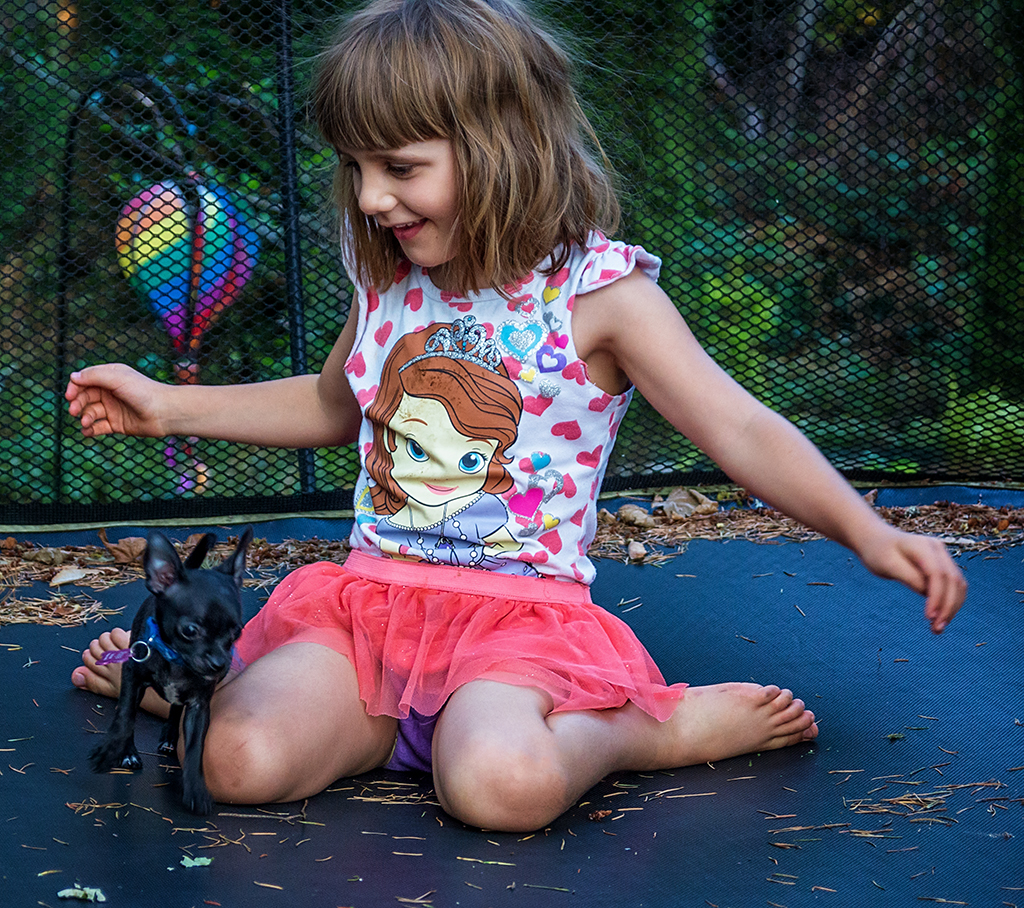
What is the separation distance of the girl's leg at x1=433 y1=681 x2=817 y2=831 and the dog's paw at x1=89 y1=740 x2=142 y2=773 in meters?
0.40

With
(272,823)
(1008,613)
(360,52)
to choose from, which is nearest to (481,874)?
(272,823)

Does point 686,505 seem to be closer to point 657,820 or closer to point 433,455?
point 433,455

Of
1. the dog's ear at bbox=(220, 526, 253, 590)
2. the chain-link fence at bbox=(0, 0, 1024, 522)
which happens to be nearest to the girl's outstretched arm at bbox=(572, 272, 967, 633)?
the dog's ear at bbox=(220, 526, 253, 590)

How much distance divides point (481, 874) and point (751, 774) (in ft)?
Result: 1.51

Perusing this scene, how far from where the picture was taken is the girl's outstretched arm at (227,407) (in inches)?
69.0

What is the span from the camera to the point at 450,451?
1658 millimetres

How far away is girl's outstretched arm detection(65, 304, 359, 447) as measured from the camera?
69.0 inches

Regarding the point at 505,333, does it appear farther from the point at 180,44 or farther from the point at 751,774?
the point at 180,44

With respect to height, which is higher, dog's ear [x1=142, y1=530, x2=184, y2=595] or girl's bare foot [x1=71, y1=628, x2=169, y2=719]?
dog's ear [x1=142, y1=530, x2=184, y2=595]

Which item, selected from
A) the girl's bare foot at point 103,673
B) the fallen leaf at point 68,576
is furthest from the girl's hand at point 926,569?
the fallen leaf at point 68,576

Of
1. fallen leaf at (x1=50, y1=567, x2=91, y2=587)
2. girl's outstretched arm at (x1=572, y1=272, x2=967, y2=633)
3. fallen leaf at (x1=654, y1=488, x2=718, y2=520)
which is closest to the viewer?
girl's outstretched arm at (x1=572, y1=272, x2=967, y2=633)

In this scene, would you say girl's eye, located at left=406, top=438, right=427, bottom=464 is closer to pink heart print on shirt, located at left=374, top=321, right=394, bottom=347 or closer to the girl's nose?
pink heart print on shirt, located at left=374, top=321, right=394, bottom=347

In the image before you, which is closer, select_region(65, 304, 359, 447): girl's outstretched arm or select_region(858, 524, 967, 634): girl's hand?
select_region(858, 524, 967, 634): girl's hand

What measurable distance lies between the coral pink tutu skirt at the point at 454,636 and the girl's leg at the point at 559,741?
0.03 m
